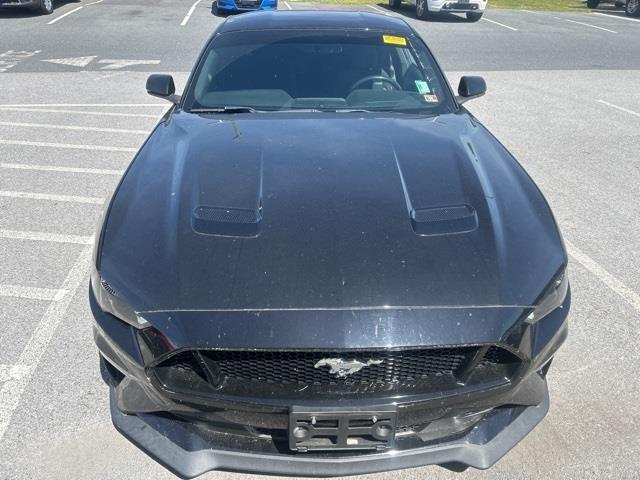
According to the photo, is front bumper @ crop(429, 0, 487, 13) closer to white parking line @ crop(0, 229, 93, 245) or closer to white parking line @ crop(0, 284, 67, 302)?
white parking line @ crop(0, 229, 93, 245)

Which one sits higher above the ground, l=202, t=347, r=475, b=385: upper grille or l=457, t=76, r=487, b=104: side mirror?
l=457, t=76, r=487, b=104: side mirror

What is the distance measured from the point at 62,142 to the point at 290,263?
553 centimetres

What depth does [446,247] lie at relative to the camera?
7.86 feet

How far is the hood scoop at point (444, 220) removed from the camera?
2.49m

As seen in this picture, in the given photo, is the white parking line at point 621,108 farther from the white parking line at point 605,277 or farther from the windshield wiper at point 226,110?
the windshield wiper at point 226,110

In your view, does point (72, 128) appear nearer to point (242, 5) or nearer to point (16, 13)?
point (242, 5)

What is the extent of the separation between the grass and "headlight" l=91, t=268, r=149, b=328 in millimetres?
22583

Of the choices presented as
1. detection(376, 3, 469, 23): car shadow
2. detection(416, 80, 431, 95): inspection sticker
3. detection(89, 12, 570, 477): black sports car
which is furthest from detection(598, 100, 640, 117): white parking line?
detection(376, 3, 469, 23): car shadow

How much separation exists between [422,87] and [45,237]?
112 inches

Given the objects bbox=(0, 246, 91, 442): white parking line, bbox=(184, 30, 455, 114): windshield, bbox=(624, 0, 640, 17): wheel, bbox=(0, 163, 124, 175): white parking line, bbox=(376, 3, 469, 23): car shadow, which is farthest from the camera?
bbox=(624, 0, 640, 17): wheel

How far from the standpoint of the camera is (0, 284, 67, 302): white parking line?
3.88m

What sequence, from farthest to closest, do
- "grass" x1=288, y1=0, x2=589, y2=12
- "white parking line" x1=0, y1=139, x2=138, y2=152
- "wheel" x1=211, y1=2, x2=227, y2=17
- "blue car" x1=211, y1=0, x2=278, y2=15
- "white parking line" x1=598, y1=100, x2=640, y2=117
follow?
"grass" x1=288, y1=0, x2=589, y2=12 → "wheel" x1=211, y1=2, x2=227, y2=17 → "blue car" x1=211, y1=0, x2=278, y2=15 → "white parking line" x1=598, y1=100, x2=640, y2=117 → "white parking line" x1=0, y1=139, x2=138, y2=152

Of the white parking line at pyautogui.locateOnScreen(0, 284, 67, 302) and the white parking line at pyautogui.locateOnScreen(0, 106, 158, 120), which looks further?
the white parking line at pyautogui.locateOnScreen(0, 106, 158, 120)

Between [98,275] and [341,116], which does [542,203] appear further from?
[98,275]
